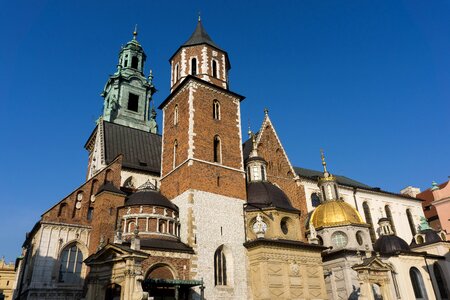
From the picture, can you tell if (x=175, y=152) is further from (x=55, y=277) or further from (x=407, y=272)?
(x=407, y=272)

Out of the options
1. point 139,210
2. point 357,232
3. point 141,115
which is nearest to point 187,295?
point 139,210

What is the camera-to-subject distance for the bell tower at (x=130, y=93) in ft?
137

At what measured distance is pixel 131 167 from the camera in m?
28.9

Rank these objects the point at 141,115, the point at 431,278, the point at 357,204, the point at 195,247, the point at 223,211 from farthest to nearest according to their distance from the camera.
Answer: the point at 141,115 < the point at 357,204 < the point at 431,278 < the point at 223,211 < the point at 195,247

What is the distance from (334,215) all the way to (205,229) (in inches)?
483

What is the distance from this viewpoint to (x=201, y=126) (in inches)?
970

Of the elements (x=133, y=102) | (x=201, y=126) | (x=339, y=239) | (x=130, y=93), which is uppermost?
(x=130, y=93)

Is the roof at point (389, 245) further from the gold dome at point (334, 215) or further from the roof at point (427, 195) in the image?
the roof at point (427, 195)

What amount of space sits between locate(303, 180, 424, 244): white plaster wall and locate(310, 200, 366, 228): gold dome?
7.13 m

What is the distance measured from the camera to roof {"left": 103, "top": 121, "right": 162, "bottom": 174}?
30.2 metres

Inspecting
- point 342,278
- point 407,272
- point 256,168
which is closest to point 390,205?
point 407,272

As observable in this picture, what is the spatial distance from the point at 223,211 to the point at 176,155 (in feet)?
17.3

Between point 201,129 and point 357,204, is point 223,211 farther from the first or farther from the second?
point 357,204

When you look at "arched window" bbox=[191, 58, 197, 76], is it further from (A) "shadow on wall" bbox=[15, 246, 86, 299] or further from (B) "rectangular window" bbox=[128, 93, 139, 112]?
(B) "rectangular window" bbox=[128, 93, 139, 112]
